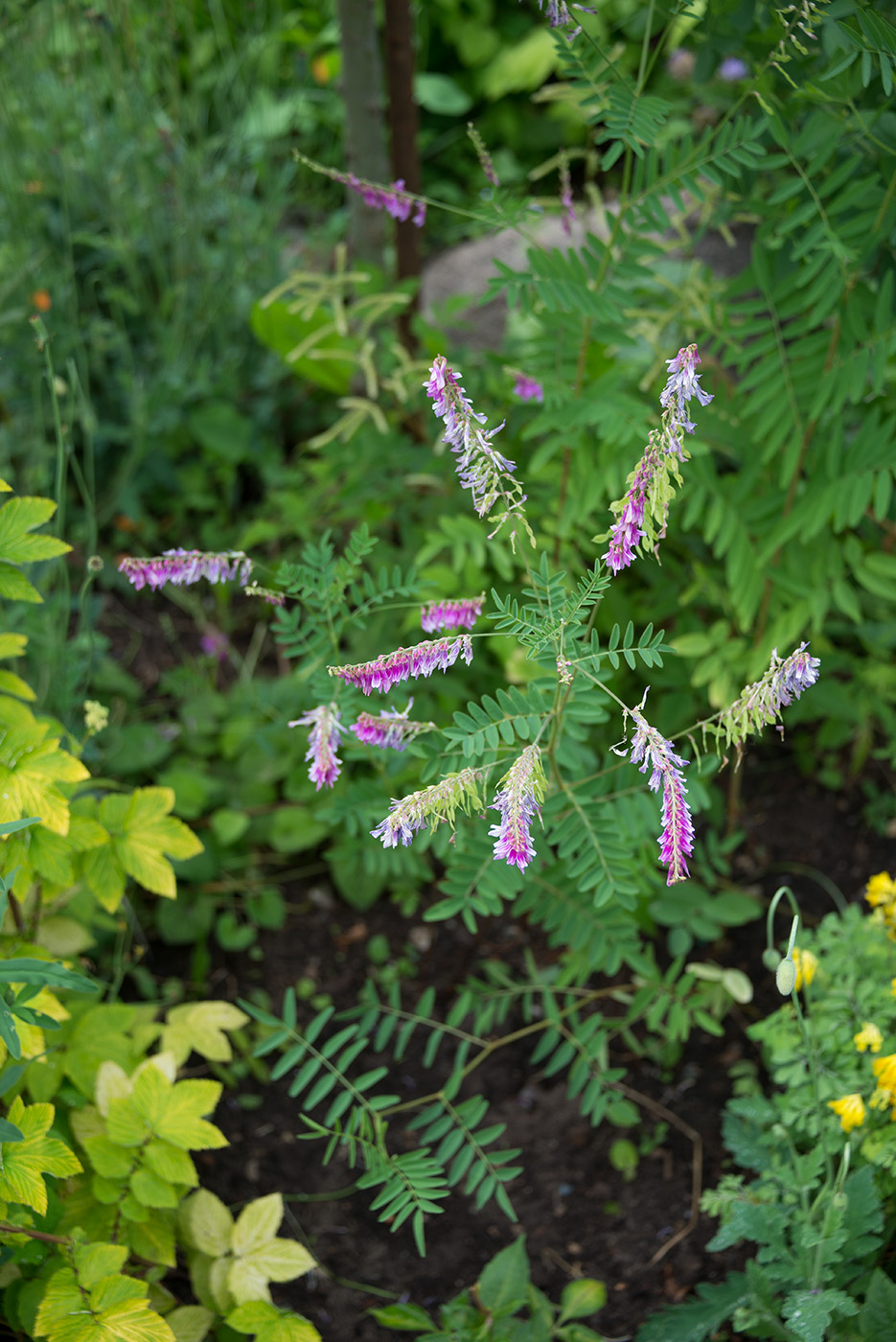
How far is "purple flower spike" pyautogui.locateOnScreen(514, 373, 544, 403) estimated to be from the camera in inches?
72.1

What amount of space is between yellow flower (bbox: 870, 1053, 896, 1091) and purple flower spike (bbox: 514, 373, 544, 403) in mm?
1164

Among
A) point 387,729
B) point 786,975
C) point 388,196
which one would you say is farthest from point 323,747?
point 388,196

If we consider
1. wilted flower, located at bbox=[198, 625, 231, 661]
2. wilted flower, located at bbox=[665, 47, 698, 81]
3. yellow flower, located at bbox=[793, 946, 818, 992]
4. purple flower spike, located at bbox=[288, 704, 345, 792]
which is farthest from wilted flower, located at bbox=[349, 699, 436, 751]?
wilted flower, located at bbox=[665, 47, 698, 81]

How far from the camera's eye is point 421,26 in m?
4.23

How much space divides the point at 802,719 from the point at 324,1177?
1.43 meters

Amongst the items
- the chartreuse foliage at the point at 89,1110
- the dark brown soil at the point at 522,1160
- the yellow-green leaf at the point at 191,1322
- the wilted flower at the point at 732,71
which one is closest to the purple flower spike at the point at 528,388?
the chartreuse foliage at the point at 89,1110

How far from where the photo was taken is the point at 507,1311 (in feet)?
4.94

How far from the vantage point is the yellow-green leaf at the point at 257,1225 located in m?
1.57

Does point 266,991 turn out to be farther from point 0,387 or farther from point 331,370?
point 0,387

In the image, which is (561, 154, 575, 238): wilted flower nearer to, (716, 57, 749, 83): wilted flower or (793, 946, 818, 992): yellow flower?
(793, 946, 818, 992): yellow flower

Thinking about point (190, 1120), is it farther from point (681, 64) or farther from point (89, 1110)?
point (681, 64)

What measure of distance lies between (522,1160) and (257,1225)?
1.74 feet

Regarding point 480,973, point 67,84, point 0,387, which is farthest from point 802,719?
point 67,84

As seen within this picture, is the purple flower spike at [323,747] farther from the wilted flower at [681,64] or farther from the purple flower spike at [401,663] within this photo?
the wilted flower at [681,64]
